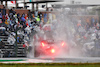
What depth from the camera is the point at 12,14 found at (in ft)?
66.1

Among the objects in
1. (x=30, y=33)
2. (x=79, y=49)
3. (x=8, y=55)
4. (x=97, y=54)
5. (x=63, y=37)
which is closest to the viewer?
(x=8, y=55)

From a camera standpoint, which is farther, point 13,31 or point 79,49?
point 79,49

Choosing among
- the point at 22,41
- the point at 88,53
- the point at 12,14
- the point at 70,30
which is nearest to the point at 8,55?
the point at 22,41

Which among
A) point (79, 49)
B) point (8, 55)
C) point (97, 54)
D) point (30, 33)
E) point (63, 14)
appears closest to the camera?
point (8, 55)

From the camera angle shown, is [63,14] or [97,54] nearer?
[97,54]

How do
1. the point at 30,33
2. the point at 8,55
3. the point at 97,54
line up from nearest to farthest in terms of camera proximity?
1. the point at 8,55
2. the point at 30,33
3. the point at 97,54

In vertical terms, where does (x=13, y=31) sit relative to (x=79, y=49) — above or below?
above

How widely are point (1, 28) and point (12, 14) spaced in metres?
2.37

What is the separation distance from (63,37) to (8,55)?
6727mm

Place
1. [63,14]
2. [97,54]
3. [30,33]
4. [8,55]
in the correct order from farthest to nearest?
[63,14]
[97,54]
[30,33]
[8,55]

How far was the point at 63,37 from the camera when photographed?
23.6 m

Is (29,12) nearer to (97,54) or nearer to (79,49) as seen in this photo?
(79,49)

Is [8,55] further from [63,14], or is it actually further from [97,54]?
[63,14]

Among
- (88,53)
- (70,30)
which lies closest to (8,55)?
(88,53)
